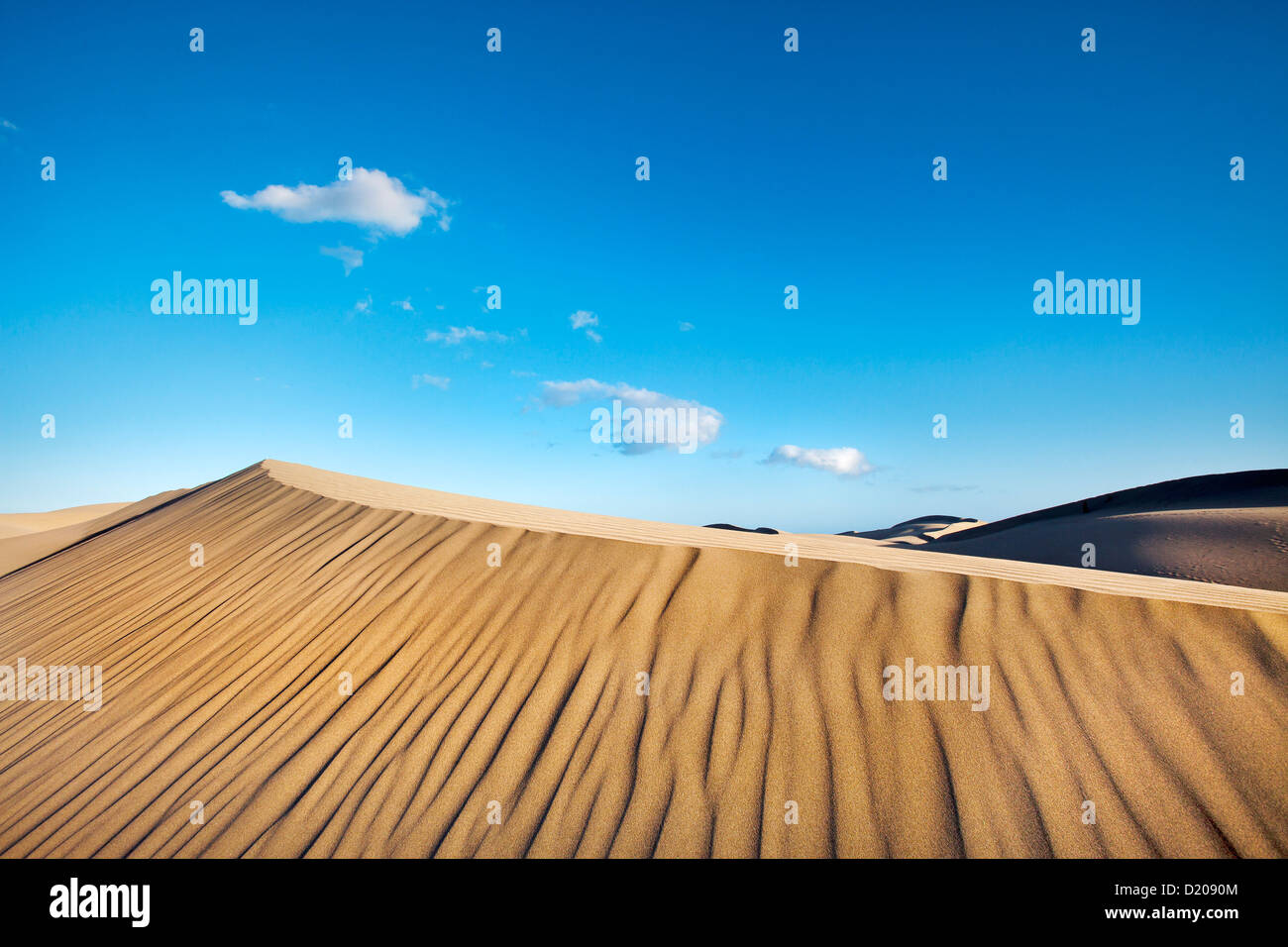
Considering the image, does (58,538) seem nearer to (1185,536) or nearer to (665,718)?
(665,718)

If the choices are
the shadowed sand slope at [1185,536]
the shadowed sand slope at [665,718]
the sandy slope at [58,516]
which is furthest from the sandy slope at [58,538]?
the shadowed sand slope at [1185,536]

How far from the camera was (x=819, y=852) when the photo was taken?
231 centimetres

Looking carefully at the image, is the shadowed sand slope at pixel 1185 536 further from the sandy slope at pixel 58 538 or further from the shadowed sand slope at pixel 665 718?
the sandy slope at pixel 58 538

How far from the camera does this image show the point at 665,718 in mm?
3049

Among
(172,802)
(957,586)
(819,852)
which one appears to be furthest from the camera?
(957,586)

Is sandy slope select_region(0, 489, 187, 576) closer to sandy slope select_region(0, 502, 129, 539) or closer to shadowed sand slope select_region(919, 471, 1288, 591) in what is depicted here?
sandy slope select_region(0, 502, 129, 539)

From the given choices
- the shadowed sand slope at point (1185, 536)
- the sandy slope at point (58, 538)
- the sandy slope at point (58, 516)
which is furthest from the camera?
the sandy slope at point (58, 516)

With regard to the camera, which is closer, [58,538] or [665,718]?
[665,718]

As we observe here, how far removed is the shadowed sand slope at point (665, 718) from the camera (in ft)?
8.01

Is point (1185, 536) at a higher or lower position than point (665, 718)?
higher

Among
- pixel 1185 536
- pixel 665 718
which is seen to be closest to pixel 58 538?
pixel 665 718

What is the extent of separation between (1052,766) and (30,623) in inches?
346
